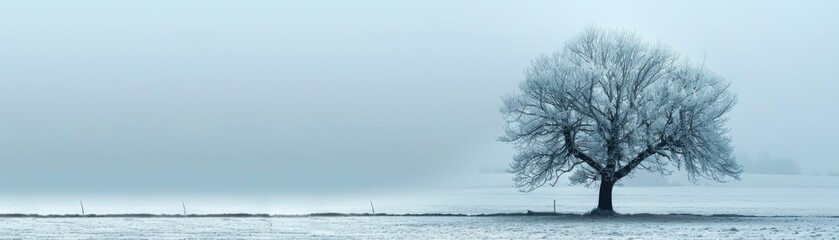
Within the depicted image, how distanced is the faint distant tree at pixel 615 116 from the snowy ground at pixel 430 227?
256 centimetres

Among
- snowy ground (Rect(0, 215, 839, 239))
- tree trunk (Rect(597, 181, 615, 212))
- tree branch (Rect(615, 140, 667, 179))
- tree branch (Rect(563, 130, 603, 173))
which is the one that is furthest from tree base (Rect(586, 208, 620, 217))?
tree branch (Rect(563, 130, 603, 173))

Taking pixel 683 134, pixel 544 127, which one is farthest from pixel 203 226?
pixel 683 134

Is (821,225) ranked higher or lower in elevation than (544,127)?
lower

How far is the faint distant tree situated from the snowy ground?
8.41ft

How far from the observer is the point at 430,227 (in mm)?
51281

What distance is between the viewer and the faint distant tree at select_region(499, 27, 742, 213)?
6031 cm

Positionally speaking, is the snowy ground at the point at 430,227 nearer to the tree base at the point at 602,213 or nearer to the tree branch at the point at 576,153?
the tree base at the point at 602,213

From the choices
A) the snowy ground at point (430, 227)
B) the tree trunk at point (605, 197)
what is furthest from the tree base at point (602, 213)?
the snowy ground at point (430, 227)

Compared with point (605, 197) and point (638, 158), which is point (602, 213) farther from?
point (638, 158)

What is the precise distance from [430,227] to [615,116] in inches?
536

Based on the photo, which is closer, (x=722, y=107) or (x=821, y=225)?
(x=821, y=225)

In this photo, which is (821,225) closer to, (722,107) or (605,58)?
(722,107)

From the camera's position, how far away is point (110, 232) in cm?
4722

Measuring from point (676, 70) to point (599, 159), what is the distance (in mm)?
5855
